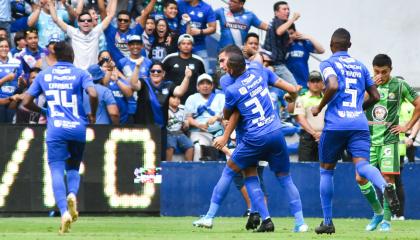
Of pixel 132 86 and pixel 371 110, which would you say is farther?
pixel 132 86

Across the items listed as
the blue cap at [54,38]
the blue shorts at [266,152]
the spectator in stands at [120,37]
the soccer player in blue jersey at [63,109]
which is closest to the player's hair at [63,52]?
the soccer player in blue jersey at [63,109]

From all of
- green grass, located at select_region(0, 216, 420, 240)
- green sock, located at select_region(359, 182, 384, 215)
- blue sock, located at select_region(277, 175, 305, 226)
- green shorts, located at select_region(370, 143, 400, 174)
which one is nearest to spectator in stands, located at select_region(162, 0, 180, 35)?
green grass, located at select_region(0, 216, 420, 240)

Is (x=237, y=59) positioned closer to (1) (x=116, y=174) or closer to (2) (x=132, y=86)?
(1) (x=116, y=174)

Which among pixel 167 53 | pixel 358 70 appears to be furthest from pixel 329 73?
pixel 167 53

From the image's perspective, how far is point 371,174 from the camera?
44.2 ft

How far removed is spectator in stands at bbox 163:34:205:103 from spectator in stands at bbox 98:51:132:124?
1357mm

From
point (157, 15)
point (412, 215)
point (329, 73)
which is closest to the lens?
point (329, 73)

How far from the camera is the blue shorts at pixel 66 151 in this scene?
14.5 metres

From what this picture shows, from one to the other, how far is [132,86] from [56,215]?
9.02 feet

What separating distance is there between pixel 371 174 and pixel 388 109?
3435 millimetres

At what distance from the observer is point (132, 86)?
67.1 ft

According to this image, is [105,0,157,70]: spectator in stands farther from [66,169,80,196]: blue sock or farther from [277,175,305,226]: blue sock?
[277,175,305,226]: blue sock

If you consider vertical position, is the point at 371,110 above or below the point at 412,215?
above

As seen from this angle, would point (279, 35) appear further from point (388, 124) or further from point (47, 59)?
point (388, 124)
